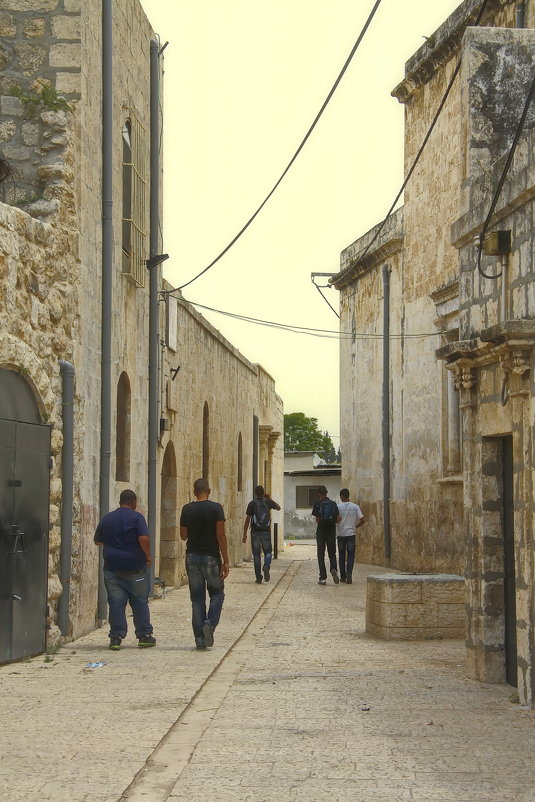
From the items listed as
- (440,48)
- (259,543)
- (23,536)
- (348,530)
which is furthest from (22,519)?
(440,48)

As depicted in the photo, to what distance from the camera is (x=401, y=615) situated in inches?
437

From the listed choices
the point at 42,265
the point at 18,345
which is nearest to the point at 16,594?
the point at 18,345

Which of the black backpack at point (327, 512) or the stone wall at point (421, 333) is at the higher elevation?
the stone wall at point (421, 333)

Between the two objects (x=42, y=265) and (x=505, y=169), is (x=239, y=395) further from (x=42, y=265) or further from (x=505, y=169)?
(x=505, y=169)

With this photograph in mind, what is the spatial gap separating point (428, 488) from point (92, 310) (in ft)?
34.3

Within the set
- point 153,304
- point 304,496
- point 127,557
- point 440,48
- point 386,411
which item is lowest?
point 127,557

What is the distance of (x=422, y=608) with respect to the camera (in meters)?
11.1

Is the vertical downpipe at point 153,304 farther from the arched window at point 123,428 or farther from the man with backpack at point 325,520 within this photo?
the man with backpack at point 325,520

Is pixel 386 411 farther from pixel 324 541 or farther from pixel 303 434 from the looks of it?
pixel 303 434

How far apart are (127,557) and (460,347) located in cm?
380

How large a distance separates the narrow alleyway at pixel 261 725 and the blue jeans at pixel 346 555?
6.83m

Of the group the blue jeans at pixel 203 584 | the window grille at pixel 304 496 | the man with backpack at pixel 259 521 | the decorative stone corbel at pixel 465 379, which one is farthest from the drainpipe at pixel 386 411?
the window grille at pixel 304 496

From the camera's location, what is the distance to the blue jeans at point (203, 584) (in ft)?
34.1

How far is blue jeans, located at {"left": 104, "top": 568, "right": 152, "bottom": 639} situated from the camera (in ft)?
34.5
